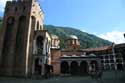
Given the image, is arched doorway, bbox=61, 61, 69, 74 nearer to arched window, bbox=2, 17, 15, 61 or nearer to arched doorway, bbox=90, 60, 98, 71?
arched doorway, bbox=90, 60, 98, 71

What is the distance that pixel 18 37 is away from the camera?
42969 millimetres

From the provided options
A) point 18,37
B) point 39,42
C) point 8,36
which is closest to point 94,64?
point 39,42

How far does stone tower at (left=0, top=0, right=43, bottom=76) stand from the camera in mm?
40219

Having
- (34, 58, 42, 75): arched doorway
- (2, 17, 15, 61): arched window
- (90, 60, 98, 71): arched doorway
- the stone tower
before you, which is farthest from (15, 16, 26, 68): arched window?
(90, 60, 98, 71): arched doorway

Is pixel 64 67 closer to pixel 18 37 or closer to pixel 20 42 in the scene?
pixel 20 42

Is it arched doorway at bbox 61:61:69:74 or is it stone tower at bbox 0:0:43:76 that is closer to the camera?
stone tower at bbox 0:0:43:76

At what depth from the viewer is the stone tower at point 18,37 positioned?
40.2 metres

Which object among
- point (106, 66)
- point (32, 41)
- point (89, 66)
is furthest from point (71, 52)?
point (32, 41)

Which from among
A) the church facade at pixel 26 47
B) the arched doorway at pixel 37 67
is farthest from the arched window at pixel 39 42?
the arched doorway at pixel 37 67

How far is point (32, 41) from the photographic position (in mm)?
41875

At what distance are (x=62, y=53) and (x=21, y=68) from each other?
17.5 meters

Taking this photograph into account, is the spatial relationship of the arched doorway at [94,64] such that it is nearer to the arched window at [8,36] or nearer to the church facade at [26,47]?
the church facade at [26,47]

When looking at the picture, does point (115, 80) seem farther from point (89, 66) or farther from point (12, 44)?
point (89, 66)

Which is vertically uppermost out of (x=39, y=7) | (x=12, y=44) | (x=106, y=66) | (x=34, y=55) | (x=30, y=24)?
(x=39, y=7)
